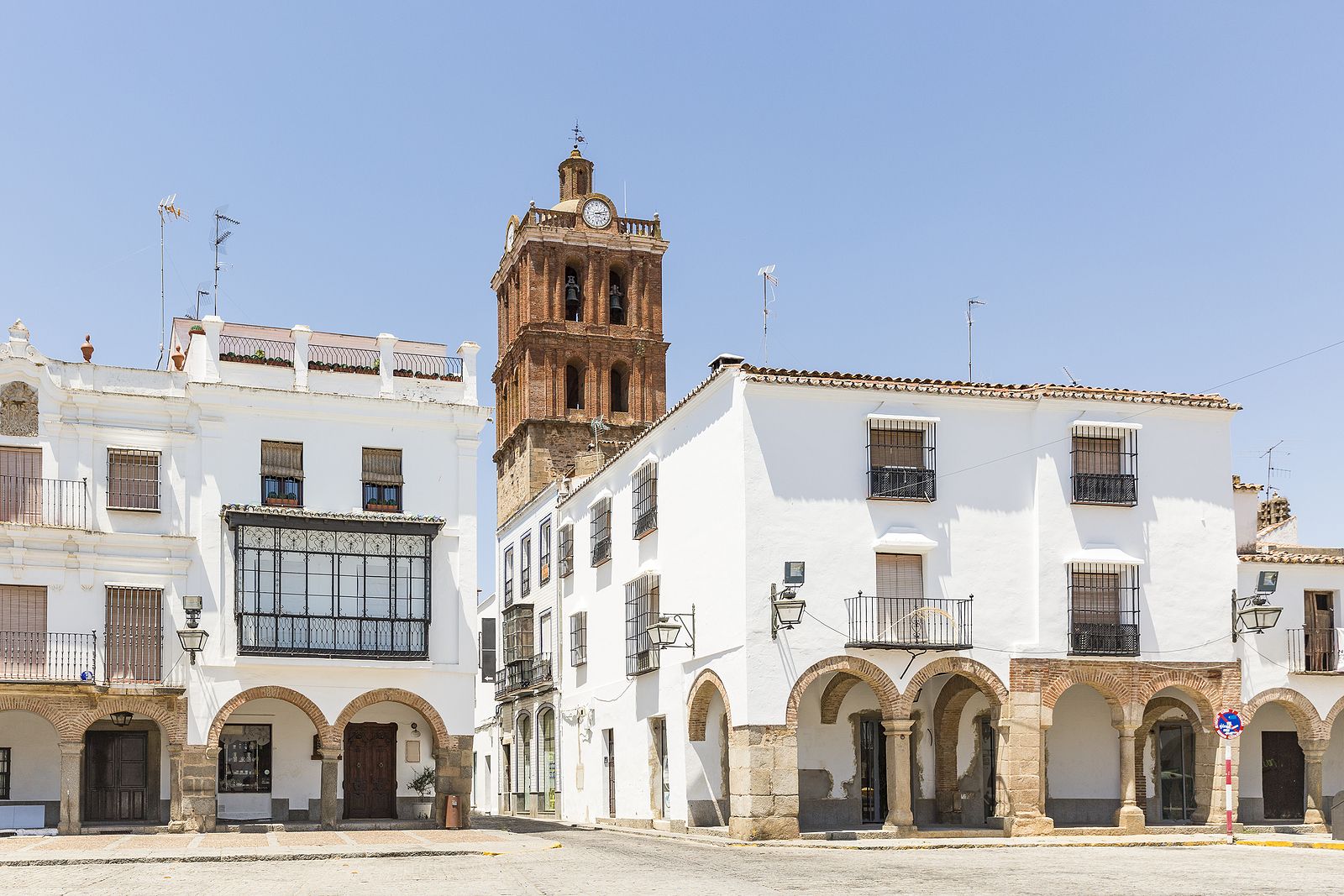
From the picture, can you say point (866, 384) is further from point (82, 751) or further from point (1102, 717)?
point (82, 751)

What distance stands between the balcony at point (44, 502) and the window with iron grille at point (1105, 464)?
63.5 feet

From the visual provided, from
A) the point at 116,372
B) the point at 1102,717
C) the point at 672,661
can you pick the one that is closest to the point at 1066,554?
the point at 1102,717

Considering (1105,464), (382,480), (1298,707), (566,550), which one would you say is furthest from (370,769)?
(1298,707)

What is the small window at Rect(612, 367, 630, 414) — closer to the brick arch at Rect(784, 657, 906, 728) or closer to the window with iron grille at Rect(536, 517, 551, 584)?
the window with iron grille at Rect(536, 517, 551, 584)

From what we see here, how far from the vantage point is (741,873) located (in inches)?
795

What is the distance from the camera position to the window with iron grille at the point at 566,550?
133 ft

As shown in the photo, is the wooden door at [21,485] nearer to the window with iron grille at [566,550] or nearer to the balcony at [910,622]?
the window with iron grille at [566,550]

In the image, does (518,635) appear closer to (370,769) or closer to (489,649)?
(489,649)

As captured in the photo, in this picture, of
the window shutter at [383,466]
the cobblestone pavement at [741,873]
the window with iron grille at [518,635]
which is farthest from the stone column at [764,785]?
the window with iron grille at [518,635]

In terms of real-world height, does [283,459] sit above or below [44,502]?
above

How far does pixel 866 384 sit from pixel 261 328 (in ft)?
43.3

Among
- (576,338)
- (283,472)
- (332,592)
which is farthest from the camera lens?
(576,338)

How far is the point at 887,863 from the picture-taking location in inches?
872

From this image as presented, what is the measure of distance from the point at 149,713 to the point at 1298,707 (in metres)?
22.8
